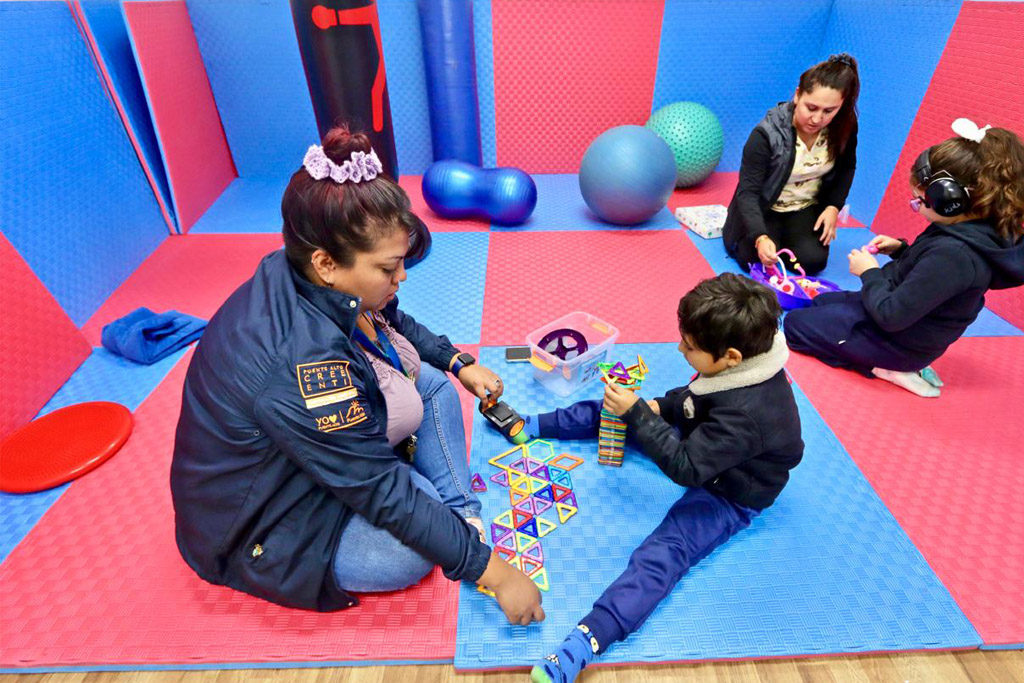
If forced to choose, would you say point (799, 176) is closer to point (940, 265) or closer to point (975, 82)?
point (975, 82)

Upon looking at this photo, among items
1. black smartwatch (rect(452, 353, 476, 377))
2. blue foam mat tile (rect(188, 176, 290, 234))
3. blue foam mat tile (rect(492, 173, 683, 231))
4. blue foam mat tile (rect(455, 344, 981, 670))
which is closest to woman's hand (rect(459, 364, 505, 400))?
black smartwatch (rect(452, 353, 476, 377))

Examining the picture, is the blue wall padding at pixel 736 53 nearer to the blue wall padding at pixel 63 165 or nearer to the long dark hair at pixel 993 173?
the long dark hair at pixel 993 173

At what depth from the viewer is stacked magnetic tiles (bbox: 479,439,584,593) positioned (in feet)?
5.28

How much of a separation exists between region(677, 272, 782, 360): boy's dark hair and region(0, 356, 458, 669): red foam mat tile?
3.23 feet

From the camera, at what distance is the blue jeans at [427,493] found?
1.37 metres

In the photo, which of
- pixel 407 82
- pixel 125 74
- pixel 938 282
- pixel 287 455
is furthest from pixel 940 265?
pixel 125 74

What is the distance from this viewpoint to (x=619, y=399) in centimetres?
159

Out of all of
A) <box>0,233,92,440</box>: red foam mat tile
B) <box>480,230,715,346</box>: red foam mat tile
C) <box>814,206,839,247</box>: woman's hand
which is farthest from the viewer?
<box>814,206,839,247</box>: woman's hand

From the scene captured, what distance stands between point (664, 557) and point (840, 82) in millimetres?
2201

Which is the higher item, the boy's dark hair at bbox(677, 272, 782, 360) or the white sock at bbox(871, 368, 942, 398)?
the boy's dark hair at bbox(677, 272, 782, 360)

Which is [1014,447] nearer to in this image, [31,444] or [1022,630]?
[1022,630]

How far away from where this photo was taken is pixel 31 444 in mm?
1957

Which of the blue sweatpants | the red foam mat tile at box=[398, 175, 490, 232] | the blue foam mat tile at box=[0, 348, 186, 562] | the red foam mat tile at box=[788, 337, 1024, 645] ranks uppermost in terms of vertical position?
the blue sweatpants

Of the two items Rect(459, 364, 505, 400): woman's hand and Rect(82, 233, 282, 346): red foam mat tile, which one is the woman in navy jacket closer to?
Rect(459, 364, 505, 400): woman's hand
